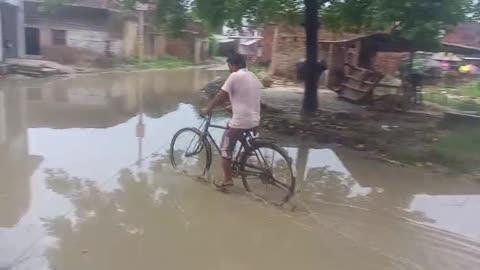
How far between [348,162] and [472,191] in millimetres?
2074

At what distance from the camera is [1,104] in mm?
13648

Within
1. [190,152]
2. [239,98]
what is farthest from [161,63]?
[239,98]

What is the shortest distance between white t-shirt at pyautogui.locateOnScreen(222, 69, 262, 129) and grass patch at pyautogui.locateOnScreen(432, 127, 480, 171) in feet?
12.0

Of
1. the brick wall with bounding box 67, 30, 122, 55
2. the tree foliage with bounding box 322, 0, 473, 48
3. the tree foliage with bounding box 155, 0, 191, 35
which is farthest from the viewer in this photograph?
the brick wall with bounding box 67, 30, 122, 55

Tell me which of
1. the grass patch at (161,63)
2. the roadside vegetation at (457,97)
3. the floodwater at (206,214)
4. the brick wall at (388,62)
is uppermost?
the brick wall at (388,62)

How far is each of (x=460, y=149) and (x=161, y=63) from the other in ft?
93.5

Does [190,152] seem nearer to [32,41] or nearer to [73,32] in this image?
[32,41]

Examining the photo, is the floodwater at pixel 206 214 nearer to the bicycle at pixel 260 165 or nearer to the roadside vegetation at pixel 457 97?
the bicycle at pixel 260 165

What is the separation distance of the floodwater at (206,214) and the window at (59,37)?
21.7m

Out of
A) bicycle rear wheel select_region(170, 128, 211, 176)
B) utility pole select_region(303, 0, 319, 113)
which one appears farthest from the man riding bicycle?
utility pole select_region(303, 0, 319, 113)

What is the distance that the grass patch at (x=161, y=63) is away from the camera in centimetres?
3203

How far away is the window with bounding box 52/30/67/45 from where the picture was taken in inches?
1155

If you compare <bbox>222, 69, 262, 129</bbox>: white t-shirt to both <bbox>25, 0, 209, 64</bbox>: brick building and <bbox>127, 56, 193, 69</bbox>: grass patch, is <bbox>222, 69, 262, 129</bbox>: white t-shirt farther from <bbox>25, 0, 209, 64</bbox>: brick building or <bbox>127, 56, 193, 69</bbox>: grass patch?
<bbox>127, 56, 193, 69</bbox>: grass patch

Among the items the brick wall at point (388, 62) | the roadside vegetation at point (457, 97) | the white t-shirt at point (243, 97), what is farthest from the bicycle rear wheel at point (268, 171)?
the brick wall at point (388, 62)
